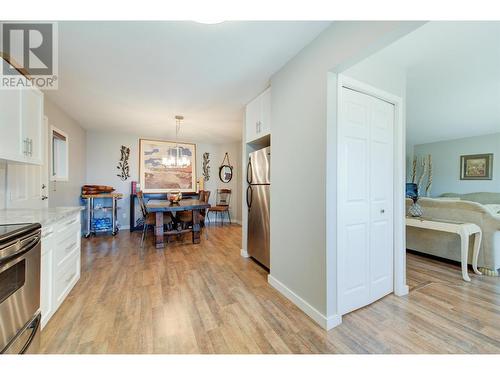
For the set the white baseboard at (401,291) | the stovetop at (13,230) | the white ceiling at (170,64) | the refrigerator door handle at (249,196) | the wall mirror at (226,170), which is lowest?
the white baseboard at (401,291)

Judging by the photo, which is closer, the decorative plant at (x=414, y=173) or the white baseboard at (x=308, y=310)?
the white baseboard at (x=308, y=310)

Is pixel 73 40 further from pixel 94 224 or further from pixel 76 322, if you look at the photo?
pixel 94 224

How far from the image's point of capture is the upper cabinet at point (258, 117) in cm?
254

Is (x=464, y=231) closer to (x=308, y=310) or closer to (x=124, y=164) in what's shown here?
(x=308, y=310)

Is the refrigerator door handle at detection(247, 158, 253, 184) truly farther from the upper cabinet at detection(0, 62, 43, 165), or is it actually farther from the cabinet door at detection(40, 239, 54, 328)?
the upper cabinet at detection(0, 62, 43, 165)

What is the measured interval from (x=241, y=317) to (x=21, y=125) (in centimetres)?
267

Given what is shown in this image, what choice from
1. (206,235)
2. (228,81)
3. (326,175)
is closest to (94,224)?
(206,235)

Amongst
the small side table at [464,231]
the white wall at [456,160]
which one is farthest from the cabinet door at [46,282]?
the white wall at [456,160]

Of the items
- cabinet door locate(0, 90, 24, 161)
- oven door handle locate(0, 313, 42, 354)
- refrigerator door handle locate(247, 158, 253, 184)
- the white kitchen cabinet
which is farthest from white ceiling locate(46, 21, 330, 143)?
oven door handle locate(0, 313, 42, 354)

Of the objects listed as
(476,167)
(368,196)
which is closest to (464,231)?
(368,196)

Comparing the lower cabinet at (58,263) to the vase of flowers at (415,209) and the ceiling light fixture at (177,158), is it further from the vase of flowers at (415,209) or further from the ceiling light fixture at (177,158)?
the vase of flowers at (415,209)

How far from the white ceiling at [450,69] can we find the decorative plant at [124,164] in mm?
5397

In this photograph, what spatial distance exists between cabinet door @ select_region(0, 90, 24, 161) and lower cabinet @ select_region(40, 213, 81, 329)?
70 centimetres
